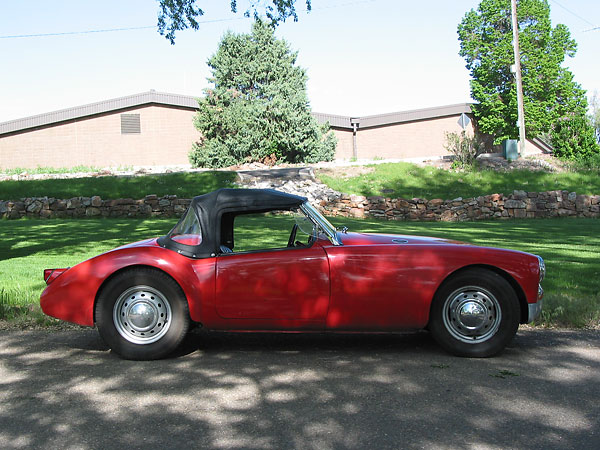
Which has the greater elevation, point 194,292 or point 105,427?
point 194,292

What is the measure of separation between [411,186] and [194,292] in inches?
720

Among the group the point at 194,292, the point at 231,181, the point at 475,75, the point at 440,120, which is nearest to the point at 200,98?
the point at 231,181

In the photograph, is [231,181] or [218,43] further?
[218,43]

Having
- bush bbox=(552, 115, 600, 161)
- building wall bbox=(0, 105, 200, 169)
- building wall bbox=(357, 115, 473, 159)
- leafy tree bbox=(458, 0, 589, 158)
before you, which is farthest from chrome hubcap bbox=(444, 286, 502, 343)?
leafy tree bbox=(458, 0, 589, 158)

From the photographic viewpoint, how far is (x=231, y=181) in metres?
22.5

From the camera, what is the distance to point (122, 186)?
2203 centimetres

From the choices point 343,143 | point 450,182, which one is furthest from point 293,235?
point 343,143

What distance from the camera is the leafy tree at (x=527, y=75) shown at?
127ft

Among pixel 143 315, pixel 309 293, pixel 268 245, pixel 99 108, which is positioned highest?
pixel 99 108

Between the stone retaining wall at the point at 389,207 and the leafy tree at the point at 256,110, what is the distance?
1021 cm

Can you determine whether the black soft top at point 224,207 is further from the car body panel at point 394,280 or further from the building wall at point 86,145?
the building wall at point 86,145

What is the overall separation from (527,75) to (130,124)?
23805mm

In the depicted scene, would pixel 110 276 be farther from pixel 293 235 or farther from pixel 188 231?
pixel 293 235

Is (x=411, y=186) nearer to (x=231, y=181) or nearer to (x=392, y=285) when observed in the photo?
(x=231, y=181)
